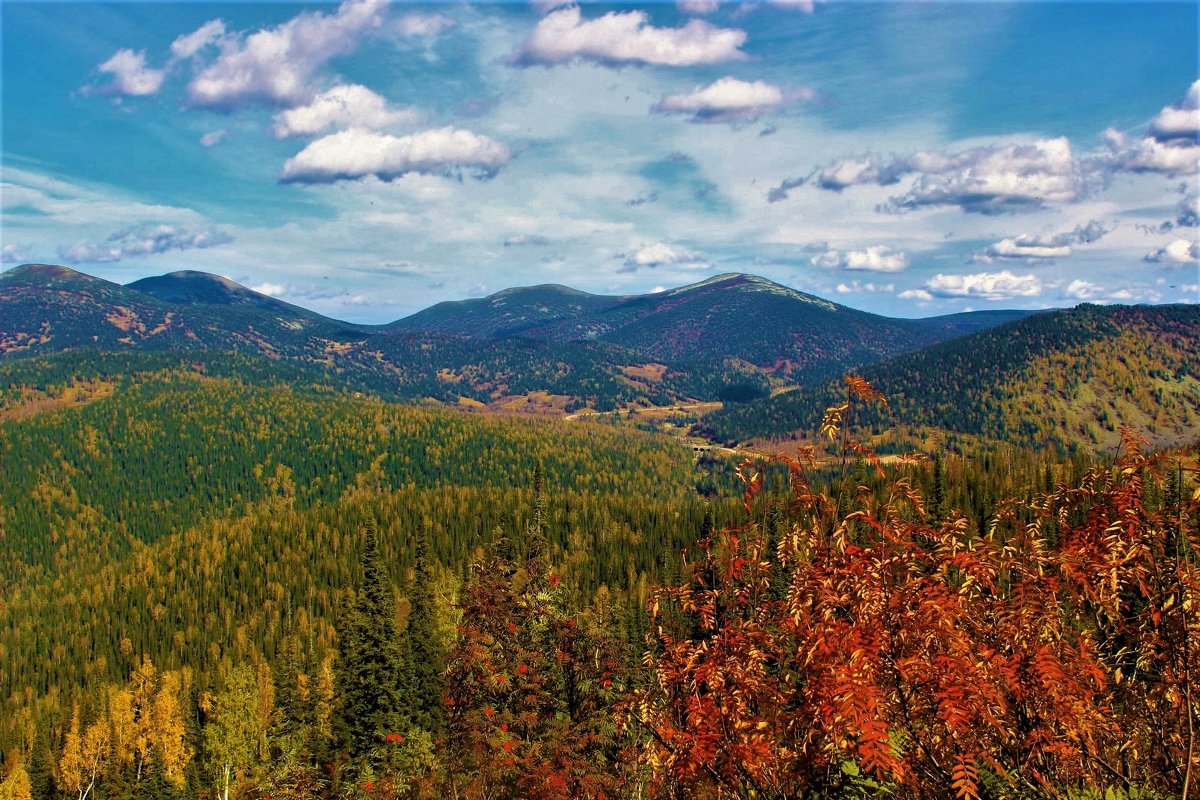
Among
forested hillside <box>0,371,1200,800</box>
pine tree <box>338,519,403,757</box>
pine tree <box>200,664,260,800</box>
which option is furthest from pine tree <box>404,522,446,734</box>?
pine tree <box>200,664,260,800</box>

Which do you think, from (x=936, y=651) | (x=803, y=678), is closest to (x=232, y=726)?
(x=803, y=678)

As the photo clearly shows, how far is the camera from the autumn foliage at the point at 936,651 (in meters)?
9.35

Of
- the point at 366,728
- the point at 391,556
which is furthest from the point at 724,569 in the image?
the point at 391,556

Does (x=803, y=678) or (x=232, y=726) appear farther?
(x=232, y=726)

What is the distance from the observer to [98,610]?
570ft

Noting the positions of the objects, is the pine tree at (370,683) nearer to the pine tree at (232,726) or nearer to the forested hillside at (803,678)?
the forested hillside at (803,678)

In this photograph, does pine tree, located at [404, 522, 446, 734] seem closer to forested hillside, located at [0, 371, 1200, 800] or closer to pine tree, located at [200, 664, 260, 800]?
forested hillside, located at [0, 371, 1200, 800]

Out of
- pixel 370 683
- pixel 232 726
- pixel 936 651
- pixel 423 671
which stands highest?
pixel 936 651

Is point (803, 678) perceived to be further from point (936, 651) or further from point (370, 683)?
point (370, 683)

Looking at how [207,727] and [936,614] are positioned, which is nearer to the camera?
[936,614]

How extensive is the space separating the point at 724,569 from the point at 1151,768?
885 cm

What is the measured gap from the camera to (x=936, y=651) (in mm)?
10383

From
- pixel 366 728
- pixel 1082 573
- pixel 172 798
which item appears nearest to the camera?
pixel 1082 573

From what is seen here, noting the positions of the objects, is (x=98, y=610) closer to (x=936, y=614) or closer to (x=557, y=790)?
(x=557, y=790)
